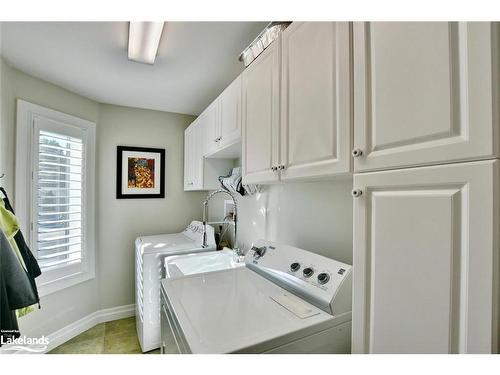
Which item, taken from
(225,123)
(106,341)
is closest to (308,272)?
(225,123)

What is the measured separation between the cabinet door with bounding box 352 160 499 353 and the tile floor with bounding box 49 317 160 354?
2333 millimetres

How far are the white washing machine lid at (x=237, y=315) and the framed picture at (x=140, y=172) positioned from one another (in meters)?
1.98

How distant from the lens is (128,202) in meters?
2.94

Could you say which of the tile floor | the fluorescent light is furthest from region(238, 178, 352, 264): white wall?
the tile floor

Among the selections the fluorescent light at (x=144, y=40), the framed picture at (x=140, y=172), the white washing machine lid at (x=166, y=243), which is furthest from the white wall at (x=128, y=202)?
the fluorescent light at (x=144, y=40)

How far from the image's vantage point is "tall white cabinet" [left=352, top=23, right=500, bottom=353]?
51 cm

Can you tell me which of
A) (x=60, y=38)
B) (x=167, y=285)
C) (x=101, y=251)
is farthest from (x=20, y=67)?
(x=167, y=285)

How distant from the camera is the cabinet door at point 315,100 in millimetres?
853

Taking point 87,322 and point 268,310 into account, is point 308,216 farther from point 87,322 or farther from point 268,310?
point 87,322

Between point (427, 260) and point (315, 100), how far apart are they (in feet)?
2.29

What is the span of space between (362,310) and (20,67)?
2.93 m
